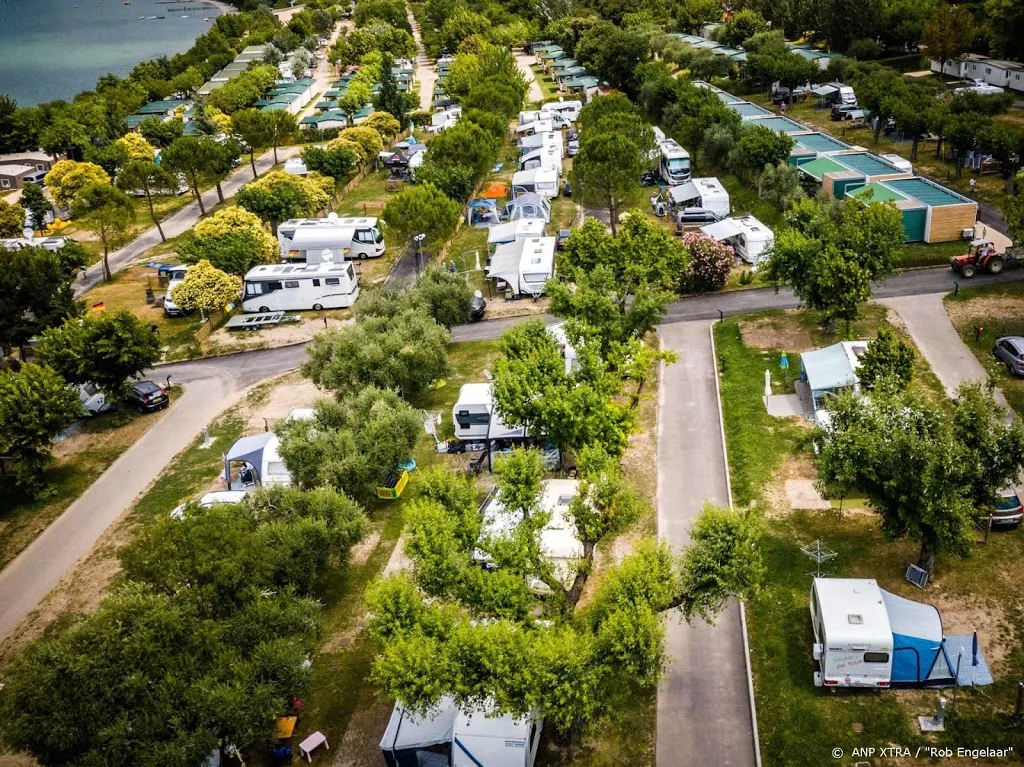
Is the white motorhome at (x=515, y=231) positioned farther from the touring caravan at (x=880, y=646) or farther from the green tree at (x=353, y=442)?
the touring caravan at (x=880, y=646)

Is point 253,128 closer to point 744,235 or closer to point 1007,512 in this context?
point 744,235

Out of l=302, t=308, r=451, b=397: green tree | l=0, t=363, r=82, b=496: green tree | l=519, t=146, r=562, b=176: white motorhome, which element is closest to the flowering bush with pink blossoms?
l=302, t=308, r=451, b=397: green tree

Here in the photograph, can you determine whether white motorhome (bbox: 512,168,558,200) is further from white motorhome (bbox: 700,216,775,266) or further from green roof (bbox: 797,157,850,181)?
green roof (bbox: 797,157,850,181)

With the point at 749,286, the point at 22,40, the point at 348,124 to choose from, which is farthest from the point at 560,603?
the point at 22,40

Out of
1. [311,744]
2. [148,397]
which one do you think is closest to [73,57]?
[148,397]

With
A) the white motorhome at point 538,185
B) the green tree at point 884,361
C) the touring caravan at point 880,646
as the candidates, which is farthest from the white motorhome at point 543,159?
the touring caravan at point 880,646

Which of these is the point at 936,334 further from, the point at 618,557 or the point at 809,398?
the point at 618,557
